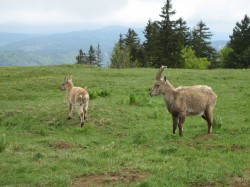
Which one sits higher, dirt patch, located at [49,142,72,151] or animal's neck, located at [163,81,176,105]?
animal's neck, located at [163,81,176,105]

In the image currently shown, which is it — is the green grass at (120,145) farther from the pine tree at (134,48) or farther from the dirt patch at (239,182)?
the pine tree at (134,48)

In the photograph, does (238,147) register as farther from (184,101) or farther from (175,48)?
(175,48)

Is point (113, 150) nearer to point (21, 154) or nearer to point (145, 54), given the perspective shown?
point (21, 154)

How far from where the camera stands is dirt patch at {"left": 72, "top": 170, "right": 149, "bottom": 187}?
11461 mm

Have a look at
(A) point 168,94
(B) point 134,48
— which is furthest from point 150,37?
(A) point 168,94

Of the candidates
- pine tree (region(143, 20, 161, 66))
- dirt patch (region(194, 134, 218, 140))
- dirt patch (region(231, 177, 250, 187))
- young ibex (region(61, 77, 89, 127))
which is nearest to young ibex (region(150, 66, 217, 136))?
dirt patch (region(194, 134, 218, 140))

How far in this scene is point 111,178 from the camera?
11805mm

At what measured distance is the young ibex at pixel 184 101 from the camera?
17422 millimetres

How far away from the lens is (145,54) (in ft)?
285

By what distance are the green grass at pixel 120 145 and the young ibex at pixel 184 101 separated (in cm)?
85

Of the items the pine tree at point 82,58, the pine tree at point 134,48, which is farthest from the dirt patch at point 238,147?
the pine tree at point 82,58

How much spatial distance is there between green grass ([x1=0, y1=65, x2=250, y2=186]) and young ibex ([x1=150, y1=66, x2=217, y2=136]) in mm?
→ 847

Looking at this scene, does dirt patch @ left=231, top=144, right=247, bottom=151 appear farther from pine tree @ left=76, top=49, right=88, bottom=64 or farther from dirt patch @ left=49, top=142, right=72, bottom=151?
pine tree @ left=76, top=49, right=88, bottom=64

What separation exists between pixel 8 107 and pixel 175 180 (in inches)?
681
